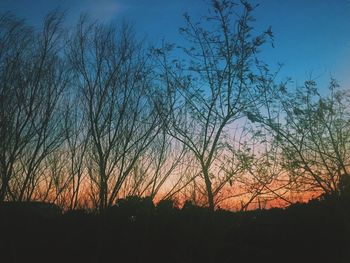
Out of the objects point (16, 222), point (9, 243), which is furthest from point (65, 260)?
point (16, 222)

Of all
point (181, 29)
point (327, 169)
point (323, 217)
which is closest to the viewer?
point (323, 217)

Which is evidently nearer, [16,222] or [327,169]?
[16,222]

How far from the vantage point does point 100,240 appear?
593cm

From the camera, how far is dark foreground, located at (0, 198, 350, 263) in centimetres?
590

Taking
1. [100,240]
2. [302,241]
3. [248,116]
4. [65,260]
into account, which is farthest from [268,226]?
[65,260]

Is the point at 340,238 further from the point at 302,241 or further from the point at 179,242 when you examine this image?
the point at 179,242

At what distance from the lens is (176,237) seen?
6.37 m

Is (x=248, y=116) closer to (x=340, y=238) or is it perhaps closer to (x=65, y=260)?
(x=340, y=238)

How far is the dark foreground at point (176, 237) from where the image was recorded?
19.4ft

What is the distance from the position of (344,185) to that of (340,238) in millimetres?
3143

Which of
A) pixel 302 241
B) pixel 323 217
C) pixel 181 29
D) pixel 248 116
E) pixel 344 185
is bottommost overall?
pixel 302 241

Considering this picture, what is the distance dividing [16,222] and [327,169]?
934 centimetres

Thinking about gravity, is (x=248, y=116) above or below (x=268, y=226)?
above

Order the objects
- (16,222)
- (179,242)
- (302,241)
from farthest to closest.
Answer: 1. (302,241)
2. (16,222)
3. (179,242)
